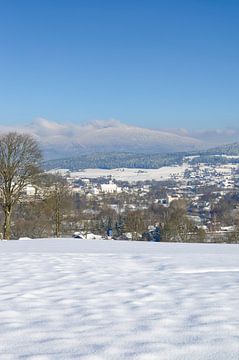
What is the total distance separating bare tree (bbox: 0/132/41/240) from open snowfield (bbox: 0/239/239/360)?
15606 mm

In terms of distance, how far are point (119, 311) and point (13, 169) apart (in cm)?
1988

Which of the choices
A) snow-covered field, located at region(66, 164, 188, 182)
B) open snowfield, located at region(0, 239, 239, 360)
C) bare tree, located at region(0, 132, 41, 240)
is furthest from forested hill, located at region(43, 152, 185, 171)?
open snowfield, located at region(0, 239, 239, 360)

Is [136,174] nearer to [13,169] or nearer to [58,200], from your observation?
[58,200]

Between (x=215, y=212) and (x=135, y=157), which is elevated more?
(x=135, y=157)

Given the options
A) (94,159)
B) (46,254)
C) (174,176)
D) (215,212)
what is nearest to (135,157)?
(94,159)

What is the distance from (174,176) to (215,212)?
8301cm

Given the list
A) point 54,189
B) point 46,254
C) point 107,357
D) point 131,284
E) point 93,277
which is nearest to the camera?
point 107,357

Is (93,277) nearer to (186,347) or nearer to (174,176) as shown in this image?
(186,347)

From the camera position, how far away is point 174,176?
144750 mm

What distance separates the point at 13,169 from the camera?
24.2 m

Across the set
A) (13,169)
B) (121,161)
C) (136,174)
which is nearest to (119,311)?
(13,169)

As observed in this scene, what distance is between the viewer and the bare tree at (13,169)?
24.2m

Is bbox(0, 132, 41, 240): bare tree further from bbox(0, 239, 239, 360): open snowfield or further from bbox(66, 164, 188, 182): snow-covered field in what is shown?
bbox(66, 164, 188, 182): snow-covered field

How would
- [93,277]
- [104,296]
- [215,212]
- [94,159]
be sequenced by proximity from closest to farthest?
1. [104,296]
2. [93,277]
3. [215,212]
4. [94,159]
